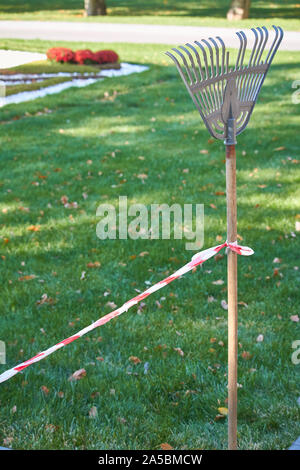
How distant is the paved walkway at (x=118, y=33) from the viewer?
19.4 metres

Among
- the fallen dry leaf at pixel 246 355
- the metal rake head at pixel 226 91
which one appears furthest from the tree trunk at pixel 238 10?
the metal rake head at pixel 226 91

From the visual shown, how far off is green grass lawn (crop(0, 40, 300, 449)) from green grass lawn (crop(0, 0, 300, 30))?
15186mm

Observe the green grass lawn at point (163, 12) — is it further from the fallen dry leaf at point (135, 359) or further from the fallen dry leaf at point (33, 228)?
the fallen dry leaf at point (135, 359)

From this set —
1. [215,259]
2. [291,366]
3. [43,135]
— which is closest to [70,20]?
[43,135]

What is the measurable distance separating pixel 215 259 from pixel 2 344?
209 centimetres

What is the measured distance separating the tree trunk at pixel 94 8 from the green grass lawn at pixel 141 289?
19967 mm

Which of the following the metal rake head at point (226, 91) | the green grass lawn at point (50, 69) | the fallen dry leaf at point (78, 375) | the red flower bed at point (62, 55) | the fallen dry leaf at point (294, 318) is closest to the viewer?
the metal rake head at point (226, 91)

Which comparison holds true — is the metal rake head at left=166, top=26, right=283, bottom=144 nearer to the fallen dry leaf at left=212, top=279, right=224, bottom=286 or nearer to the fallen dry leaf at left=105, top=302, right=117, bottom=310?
the fallen dry leaf at left=105, top=302, right=117, bottom=310

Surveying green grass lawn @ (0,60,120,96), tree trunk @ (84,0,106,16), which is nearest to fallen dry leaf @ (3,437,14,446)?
green grass lawn @ (0,60,120,96)

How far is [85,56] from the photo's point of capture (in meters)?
15.0

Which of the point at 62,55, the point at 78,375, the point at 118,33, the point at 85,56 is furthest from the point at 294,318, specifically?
the point at 118,33

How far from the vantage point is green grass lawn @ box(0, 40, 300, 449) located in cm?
339

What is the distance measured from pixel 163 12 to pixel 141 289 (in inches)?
1082
